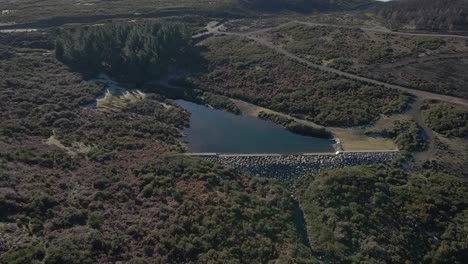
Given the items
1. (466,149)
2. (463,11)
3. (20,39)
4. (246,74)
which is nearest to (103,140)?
(246,74)

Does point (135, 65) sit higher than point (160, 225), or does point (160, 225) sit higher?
point (135, 65)

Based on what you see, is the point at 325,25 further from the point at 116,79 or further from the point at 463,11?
the point at 116,79

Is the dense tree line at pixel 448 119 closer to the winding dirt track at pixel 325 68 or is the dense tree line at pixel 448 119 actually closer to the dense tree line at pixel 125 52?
the winding dirt track at pixel 325 68

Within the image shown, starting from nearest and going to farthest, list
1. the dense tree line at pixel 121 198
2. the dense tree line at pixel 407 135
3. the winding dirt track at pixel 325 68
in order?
1. the dense tree line at pixel 121 198
2. the dense tree line at pixel 407 135
3. the winding dirt track at pixel 325 68

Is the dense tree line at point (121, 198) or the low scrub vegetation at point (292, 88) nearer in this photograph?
the dense tree line at point (121, 198)

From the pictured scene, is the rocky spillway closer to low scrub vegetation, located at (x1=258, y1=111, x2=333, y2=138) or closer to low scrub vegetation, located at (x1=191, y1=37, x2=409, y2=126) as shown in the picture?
low scrub vegetation, located at (x1=258, y1=111, x2=333, y2=138)

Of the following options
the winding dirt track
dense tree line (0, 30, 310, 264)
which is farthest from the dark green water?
the winding dirt track

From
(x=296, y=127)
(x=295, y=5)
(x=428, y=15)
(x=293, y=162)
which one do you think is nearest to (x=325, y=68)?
(x=296, y=127)

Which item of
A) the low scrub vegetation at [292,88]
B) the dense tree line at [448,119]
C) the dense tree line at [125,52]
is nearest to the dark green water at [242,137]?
the low scrub vegetation at [292,88]
